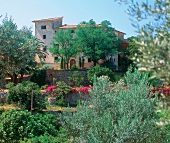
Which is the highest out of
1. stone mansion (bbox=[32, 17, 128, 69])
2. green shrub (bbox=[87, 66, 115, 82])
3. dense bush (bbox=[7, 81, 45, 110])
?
stone mansion (bbox=[32, 17, 128, 69])

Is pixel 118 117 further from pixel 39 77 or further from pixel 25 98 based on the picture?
pixel 39 77

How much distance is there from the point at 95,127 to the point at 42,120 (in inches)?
234

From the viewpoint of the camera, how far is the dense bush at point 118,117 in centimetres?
840

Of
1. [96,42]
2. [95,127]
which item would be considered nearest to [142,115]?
[95,127]

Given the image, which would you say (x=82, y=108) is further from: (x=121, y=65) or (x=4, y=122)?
(x=121, y=65)

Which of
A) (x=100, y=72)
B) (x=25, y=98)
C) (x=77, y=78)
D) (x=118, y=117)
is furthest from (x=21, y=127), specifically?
(x=77, y=78)

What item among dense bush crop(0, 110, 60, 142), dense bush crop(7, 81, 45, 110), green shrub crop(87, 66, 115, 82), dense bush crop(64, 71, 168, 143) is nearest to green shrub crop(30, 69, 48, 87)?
green shrub crop(87, 66, 115, 82)

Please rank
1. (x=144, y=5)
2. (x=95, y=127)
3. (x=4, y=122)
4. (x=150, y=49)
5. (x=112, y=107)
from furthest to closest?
1. (x=4, y=122)
2. (x=112, y=107)
3. (x=95, y=127)
4. (x=144, y=5)
5. (x=150, y=49)

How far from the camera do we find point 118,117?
9148mm

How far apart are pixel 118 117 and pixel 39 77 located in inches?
1235

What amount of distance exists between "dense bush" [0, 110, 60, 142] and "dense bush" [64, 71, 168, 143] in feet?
11.4

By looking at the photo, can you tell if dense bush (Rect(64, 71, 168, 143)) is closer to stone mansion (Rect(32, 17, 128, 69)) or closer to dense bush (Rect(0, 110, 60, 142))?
dense bush (Rect(0, 110, 60, 142))

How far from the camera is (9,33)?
64.2 feet

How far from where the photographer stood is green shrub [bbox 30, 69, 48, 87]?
39562 millimetres
